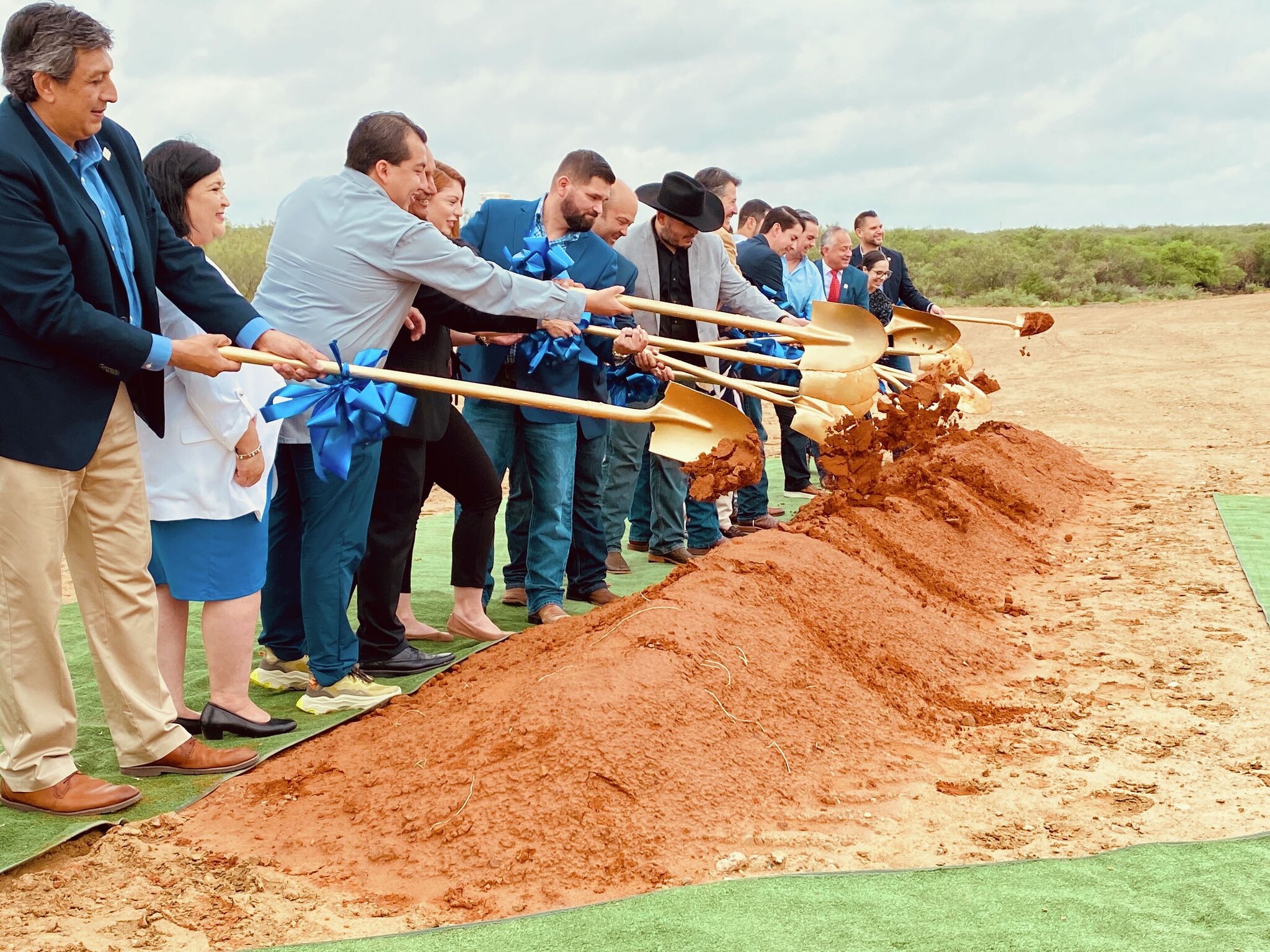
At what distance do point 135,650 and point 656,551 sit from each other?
147 inches

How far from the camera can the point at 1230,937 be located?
259 centimetres

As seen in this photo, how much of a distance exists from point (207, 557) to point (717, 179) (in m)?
4.97

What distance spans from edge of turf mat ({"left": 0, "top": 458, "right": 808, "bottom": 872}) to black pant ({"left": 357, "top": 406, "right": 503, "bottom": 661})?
0.21 m

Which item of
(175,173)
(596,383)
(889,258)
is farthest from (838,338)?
(889,258)

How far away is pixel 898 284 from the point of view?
10234 mm

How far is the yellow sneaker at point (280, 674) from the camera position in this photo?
15.3ft

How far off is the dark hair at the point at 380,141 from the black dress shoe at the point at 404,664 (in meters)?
1.77

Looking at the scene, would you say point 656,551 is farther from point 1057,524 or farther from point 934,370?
point 1057,524

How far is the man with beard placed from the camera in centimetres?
528

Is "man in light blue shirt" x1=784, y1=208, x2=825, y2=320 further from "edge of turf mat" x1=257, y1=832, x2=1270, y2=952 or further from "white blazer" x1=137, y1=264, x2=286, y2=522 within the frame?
"edge of turf mat" x1=257, y1=832, x2=1270, y2=952

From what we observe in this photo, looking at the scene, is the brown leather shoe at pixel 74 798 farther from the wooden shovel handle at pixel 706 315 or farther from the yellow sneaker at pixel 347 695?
the wooden shovel handle at pixel 706 315

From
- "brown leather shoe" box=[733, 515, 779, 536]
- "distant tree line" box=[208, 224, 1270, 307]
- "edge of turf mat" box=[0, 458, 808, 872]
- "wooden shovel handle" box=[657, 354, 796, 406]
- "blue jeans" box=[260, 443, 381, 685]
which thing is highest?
"distant tree line" box=[208, 224, 1270, 307]

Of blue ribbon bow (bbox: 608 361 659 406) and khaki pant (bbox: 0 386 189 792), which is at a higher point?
blue ribbon bow (bbox: 608 361 659 406)

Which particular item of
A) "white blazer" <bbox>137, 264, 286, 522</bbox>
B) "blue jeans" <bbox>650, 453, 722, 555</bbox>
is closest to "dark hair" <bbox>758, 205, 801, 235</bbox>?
"blue jeans" <bbox>650, 453, 722, 555</bbox>
